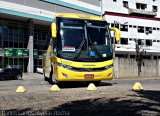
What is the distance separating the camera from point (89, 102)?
9.12 m

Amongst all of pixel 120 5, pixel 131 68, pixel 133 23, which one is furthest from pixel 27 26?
pixel 133 23

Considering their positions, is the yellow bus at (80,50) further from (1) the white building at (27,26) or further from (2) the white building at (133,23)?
(2) the white building at (133,23)

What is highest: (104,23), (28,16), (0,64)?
(28,16)

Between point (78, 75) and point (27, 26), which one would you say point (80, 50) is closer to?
point (78, 75)

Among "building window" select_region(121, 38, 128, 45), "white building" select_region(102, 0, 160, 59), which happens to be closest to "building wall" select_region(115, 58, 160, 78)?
"white building" select_region(102, 0, 160, 59)

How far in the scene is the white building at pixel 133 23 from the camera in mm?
65312

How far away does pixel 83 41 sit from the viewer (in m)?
16.4

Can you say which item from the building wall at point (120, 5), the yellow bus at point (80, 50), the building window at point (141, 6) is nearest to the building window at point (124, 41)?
the building wall at point (120, 5)

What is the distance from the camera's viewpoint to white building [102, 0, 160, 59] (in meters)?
65.3

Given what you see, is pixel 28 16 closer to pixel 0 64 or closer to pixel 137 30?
pixel 0 64

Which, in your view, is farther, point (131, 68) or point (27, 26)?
point (27, 26)

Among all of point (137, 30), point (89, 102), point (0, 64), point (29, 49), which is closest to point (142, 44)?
point (137, 30)

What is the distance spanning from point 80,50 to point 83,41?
487 mm

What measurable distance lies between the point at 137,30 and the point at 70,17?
174ft
